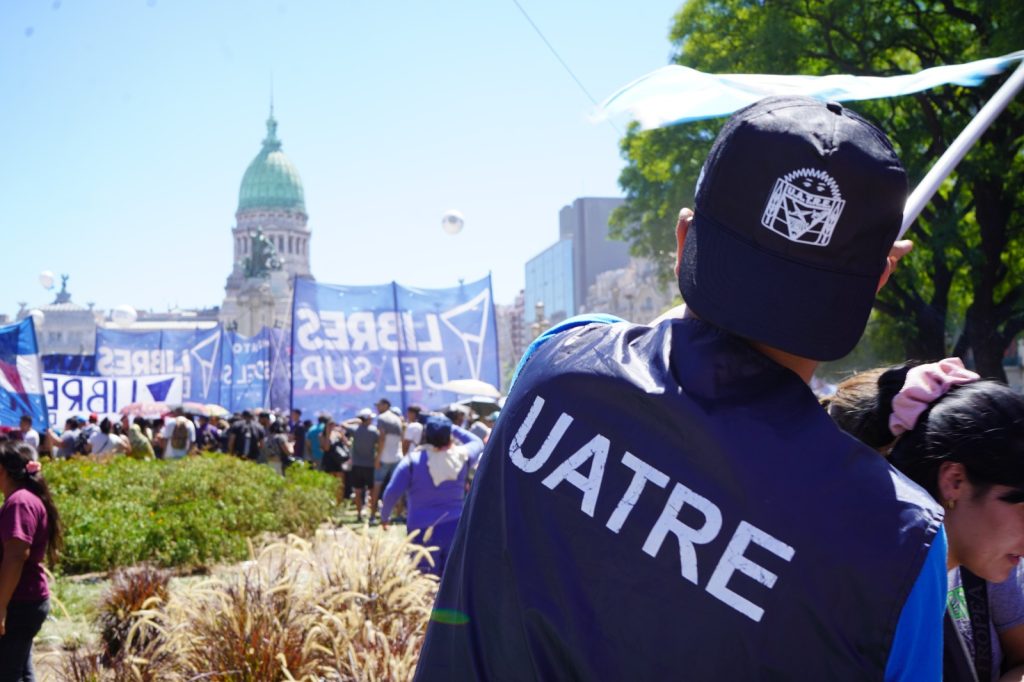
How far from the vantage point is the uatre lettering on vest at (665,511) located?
0.98 meters

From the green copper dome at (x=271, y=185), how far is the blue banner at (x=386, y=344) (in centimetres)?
11816

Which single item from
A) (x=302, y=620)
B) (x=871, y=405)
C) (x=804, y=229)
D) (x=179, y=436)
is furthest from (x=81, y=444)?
(x=804, y=229)

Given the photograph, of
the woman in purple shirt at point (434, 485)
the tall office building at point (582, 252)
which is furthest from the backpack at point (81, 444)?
the tall office building at point (582, 252)

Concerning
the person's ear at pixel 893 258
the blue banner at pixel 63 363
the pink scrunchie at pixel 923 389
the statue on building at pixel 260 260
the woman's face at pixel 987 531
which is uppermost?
the statue on building at pixel 260 260

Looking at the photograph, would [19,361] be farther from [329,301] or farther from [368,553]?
[368,553]

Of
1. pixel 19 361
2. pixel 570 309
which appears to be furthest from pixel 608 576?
pixel 570 309

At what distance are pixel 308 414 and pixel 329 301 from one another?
2.10m

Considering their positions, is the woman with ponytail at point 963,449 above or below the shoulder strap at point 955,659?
above

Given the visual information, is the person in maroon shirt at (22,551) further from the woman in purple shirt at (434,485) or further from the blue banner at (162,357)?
the blue banner at (162,357)

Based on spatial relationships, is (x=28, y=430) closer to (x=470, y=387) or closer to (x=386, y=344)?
(x=386, y=344)

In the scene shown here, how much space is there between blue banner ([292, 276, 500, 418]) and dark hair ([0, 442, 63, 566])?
11521 millimetres

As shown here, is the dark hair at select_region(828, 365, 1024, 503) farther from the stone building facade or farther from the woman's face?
the stone building facade

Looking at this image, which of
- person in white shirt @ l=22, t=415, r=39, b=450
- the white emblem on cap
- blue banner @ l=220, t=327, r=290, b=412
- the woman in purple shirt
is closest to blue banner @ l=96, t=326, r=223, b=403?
blue banner @ l=220, t=327, r=290, b=412

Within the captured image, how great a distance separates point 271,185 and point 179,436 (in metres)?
119
